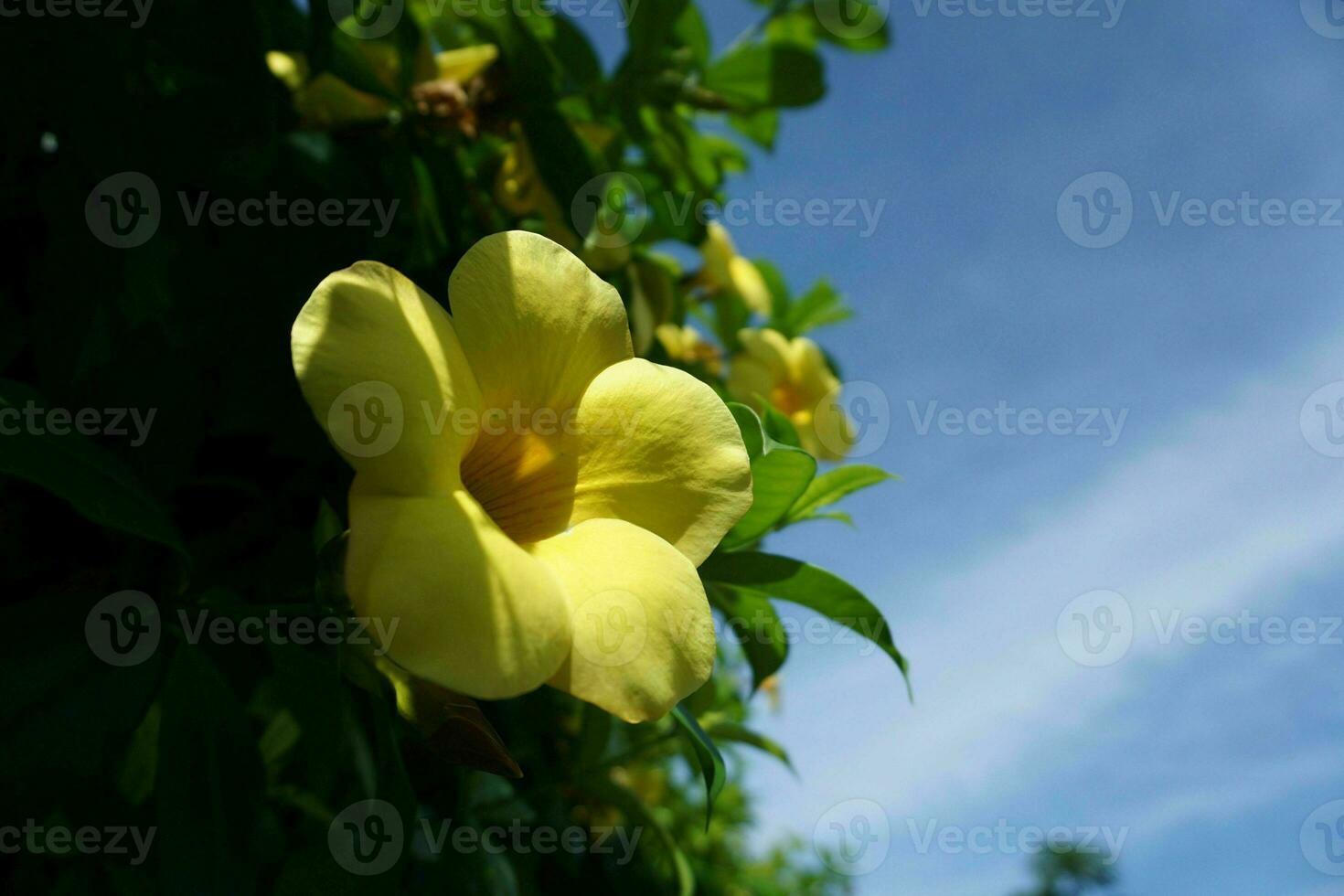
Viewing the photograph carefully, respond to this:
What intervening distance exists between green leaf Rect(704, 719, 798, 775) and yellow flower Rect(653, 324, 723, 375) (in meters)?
0.92

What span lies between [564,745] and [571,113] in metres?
1.58

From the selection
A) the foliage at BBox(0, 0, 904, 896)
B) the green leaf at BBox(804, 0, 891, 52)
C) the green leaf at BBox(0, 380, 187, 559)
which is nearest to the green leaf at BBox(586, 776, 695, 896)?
the foliage at BBox(0, 0, 904, 896)

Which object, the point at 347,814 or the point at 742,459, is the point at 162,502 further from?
the point at 742,459

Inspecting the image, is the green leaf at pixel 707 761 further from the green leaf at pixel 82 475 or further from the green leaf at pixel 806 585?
the green leaf at pixel 82 475

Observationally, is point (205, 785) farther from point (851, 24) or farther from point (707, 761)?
point (851, 24)

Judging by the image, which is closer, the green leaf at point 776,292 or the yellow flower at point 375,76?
the yellow flower at point 375,76

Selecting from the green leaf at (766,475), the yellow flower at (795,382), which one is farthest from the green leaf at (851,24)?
the green leaf at (766,475)

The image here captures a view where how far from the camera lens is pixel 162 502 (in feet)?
4.45

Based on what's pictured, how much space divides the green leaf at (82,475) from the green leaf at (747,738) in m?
1.45

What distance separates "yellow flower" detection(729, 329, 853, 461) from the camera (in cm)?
246

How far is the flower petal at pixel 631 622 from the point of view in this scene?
848 mm

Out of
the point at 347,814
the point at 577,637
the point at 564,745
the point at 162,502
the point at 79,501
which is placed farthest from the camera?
the point at 564,745

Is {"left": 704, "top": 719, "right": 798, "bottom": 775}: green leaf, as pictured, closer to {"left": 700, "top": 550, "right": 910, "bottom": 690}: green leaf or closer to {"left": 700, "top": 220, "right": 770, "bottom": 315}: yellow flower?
{"left": 700, "top": 550, "right": 910, "bottom": 690}: green leaf

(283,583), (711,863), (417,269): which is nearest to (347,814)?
(283,583)
